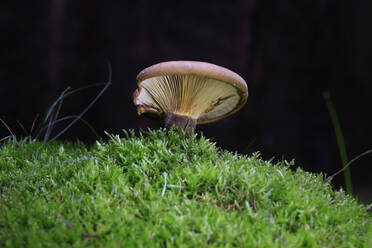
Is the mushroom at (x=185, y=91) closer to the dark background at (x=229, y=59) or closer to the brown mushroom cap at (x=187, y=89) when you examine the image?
the brown mushroom cap at (x=187, y=89)

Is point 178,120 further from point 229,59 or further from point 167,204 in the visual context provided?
point 229,59

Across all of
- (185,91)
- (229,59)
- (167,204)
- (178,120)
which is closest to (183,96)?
(185,91)

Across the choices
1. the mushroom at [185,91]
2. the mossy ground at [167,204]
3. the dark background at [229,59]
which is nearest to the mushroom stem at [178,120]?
the mushroom at [185,91]

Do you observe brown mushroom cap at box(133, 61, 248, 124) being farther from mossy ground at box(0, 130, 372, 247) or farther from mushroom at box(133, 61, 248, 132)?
mossy ground at box(0, 130, 372, 247)

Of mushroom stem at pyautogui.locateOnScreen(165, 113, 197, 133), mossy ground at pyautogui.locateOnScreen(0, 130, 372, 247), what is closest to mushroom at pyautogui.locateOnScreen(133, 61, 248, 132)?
mushroom stem at pyautogui.locateOnScreen(165, 113, 197, 133)

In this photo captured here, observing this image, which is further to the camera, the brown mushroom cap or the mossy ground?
the brown mushroom cap

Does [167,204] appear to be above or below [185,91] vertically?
below

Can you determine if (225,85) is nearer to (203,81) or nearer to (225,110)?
(203,81)

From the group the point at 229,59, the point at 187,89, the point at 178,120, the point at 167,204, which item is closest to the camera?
the point at 167,204
